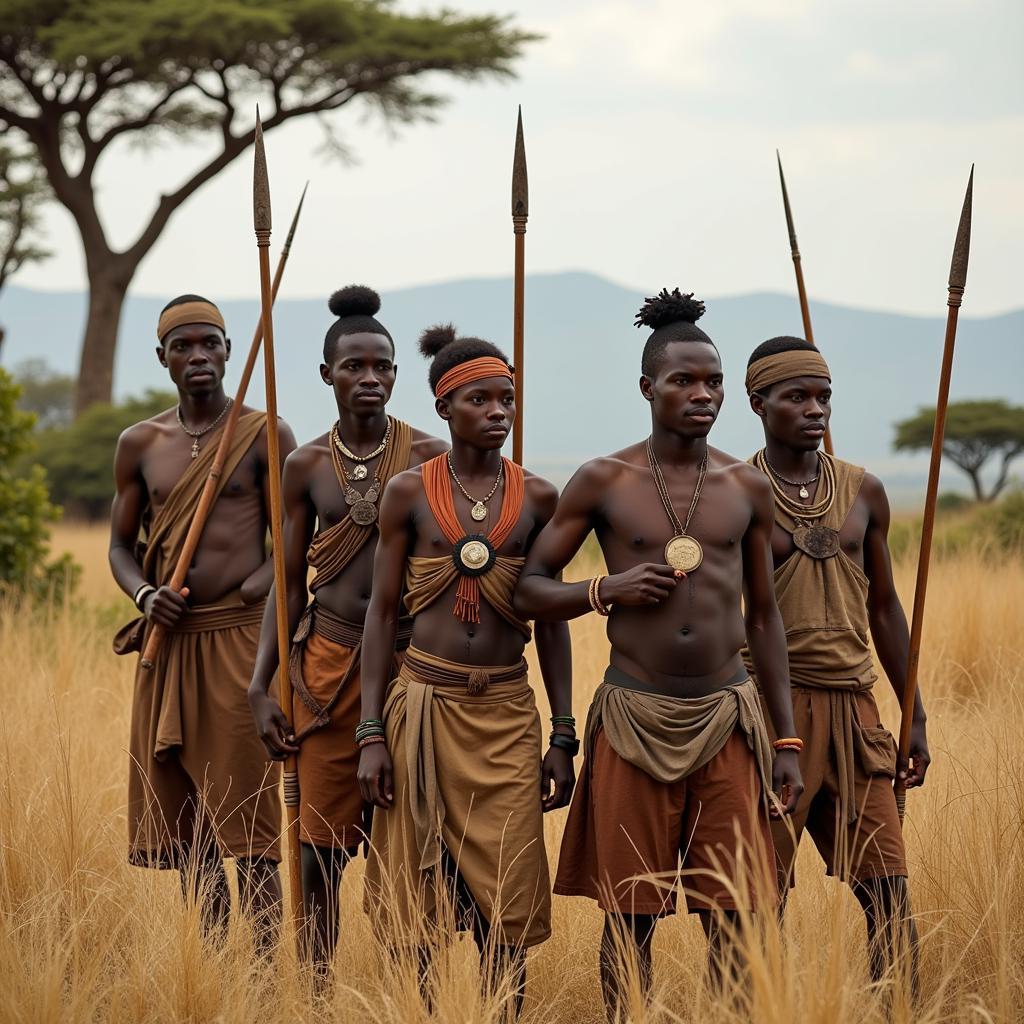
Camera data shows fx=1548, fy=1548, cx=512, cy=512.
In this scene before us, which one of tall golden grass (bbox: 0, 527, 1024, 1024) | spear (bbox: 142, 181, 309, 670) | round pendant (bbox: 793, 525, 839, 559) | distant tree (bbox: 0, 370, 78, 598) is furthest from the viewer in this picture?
distant tree (bbox: 0, 370, 78, 598)

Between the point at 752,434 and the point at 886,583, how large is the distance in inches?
6117

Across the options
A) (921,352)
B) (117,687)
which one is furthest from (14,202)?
(921,352)

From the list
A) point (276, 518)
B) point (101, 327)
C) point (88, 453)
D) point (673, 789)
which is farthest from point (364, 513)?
point (101, 327)

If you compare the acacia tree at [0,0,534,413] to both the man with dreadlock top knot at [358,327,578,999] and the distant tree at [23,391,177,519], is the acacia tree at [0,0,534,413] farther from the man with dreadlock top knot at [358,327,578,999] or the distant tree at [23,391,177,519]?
the man with dreadlock top knot at [358,327,578,999]

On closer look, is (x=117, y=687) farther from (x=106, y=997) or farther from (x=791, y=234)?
(x=791, y=234)

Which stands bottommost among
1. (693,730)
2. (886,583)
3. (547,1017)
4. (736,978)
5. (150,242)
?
(547,1017)

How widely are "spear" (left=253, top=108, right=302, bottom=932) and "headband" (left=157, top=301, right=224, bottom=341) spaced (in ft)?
1.97

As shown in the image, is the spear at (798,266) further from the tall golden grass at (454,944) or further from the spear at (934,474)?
the tall golden grass at (454,944)

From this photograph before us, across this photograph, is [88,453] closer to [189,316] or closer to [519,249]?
[189,316]

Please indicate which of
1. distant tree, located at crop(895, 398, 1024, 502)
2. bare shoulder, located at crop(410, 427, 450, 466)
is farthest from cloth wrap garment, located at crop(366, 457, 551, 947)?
distant tree, located at crop(895, 398, 1024, 502)

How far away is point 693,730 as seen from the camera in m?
4.17

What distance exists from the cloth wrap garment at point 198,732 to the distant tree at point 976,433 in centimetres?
2408

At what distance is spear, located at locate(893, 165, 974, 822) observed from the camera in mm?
4625

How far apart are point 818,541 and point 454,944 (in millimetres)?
1571
